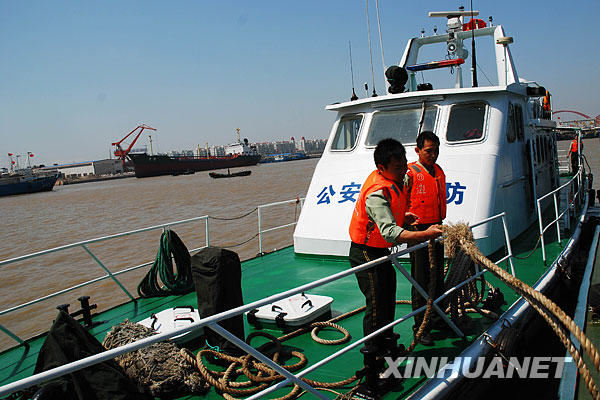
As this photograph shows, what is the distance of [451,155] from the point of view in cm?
582

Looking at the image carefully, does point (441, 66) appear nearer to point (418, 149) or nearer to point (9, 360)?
point (418, 149)

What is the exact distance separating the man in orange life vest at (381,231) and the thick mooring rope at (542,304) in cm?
21

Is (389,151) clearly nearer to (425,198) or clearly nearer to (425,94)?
(425,198)

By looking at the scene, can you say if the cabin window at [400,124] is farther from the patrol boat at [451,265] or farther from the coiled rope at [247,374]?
the coiled rope at [247,374]

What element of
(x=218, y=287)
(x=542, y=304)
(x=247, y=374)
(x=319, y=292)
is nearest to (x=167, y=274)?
(x=319, y=292)

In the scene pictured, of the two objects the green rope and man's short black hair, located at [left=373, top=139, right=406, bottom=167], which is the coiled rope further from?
the green rope

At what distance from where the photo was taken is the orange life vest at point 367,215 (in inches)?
111

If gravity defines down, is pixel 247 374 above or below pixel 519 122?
below

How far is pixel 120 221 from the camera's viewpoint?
20.4 m

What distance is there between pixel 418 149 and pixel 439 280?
3.55 ft

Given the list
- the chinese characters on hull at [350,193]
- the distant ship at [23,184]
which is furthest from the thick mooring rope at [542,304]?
the distant ship at [23,184]

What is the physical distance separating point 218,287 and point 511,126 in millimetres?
4861

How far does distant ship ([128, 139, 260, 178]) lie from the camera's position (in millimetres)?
74062

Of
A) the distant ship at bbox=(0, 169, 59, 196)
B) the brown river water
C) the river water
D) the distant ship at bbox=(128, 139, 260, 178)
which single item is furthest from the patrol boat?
the distant ship at bbox=(128, 139, 260, 178)
